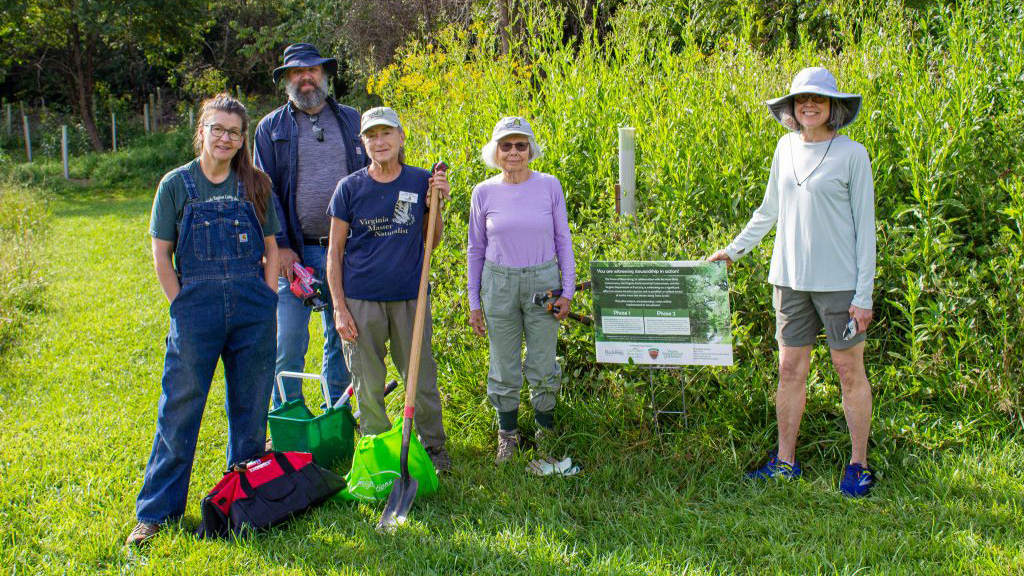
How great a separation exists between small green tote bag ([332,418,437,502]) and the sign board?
109 centimetres

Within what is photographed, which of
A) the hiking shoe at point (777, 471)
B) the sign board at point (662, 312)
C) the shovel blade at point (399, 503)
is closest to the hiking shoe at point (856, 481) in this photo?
the hiking shoe at point (777, 471)

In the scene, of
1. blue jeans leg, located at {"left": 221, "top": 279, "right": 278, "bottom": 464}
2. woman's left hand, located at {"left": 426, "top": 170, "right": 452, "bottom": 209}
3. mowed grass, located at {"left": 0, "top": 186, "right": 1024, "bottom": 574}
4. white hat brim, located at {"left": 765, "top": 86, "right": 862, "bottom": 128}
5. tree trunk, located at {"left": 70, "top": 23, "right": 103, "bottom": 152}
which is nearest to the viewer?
mowed grass, located at {"left": 0, "top": 186, "right": 1024, "bottom": 574}

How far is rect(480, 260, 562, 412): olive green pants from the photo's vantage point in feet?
12.8

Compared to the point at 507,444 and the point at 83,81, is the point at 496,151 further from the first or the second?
the point at 83,81

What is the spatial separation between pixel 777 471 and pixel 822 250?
Answer: 109 centimetres

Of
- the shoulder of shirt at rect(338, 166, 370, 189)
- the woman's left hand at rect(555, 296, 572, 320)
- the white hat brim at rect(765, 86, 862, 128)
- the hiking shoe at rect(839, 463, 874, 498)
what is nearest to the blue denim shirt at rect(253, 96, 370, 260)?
the shoulder of shirt at rect(338, 166, 370, 189)

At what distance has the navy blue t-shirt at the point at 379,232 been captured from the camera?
3.89 metres

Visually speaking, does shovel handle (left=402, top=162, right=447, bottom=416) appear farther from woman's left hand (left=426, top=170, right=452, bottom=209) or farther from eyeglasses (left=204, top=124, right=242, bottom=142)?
eyeglasses (left=204, top=124, right=242, bottom=142)

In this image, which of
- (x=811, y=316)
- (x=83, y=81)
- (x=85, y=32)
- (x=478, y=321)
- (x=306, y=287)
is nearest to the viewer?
(x=811, y=316)

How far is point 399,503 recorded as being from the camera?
3.59m

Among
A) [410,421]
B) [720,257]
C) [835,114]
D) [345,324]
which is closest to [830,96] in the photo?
[835,114]

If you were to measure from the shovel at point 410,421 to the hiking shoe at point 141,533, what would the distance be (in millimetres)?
991

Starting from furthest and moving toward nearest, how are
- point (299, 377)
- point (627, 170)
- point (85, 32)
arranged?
point (85, 32)
point (627, 170)
point (299, 377)

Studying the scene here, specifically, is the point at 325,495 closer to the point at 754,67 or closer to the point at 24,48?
the point at 754,67
